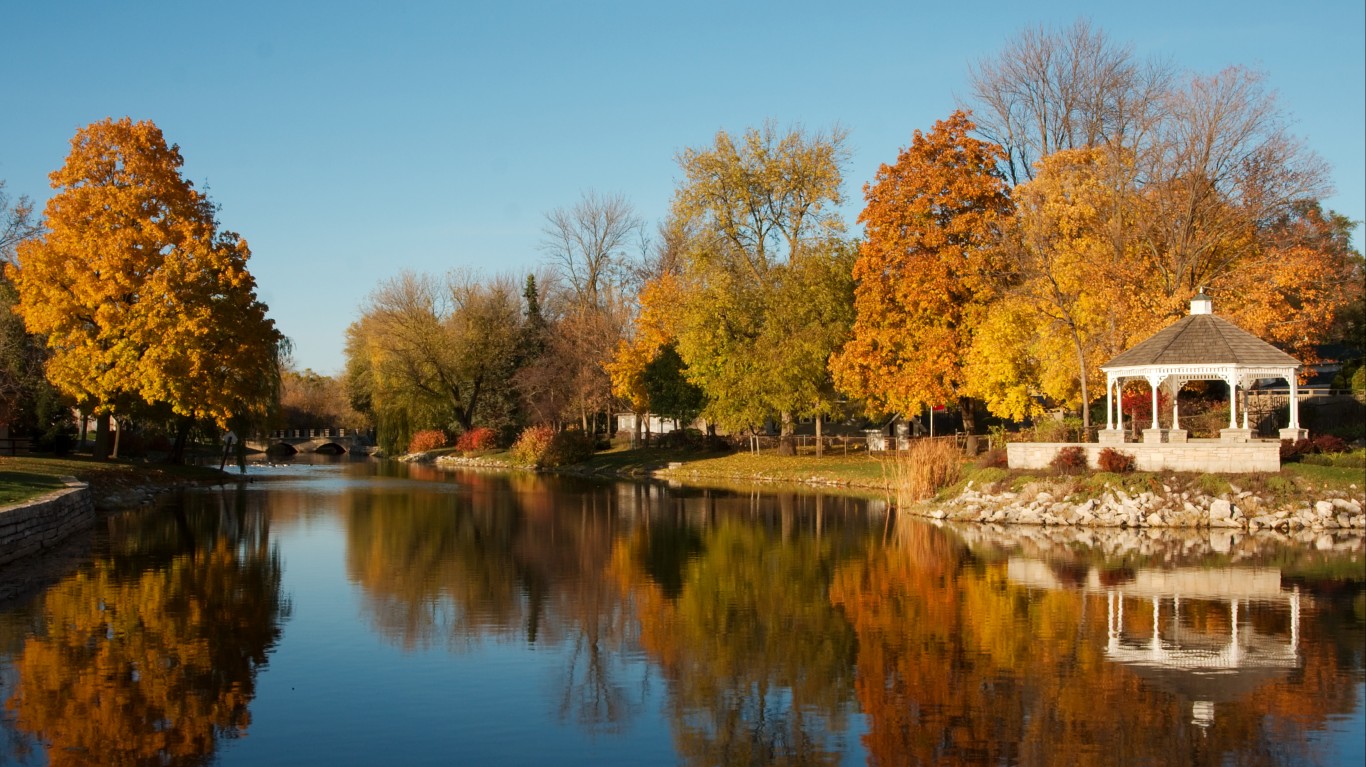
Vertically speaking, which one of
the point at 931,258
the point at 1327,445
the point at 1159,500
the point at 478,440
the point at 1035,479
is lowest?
the point at 1159,500

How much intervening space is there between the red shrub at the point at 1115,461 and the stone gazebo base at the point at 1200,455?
16 centimetres

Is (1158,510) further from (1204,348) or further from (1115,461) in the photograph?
(1204,348)

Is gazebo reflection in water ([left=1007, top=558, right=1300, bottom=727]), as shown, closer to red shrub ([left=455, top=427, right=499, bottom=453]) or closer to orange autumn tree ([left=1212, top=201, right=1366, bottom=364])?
orange autumn tree ([left=1212, top=201, right=1366, bottom=364])

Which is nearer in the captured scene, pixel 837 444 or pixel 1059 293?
pixel 1059 293

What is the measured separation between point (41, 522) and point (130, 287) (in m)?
16.6

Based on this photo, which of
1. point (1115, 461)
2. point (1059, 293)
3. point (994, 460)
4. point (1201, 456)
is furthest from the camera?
point (1059, 293)

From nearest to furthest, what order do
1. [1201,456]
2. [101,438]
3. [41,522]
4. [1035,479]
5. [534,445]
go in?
1. [41,522]
2. [1201,456]
3. [1035,479]
4. [101,438]
5. [534,445]

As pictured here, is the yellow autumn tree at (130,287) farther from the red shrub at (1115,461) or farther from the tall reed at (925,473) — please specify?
the red shrub at (1115,461)

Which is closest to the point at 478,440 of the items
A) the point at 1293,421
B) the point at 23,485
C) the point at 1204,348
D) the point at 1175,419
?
the point at 23,485

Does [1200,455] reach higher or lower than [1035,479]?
higher

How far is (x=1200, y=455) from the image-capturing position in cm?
2711

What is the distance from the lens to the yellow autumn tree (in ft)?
122

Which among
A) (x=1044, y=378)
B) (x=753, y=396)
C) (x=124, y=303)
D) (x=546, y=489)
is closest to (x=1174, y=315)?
(x=1044, y=378)

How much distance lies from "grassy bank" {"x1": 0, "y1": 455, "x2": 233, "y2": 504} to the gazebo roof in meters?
24.9
